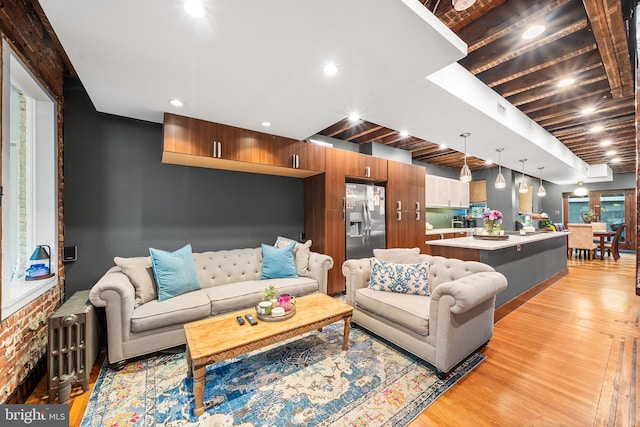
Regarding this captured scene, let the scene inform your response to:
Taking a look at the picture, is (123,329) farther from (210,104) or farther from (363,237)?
(363,237)

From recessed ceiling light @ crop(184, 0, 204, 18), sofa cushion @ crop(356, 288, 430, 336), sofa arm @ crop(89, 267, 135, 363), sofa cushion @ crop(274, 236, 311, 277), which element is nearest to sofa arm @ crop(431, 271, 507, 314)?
sofa cushion @ crop(356, 288, 430, 336)

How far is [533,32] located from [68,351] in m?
4.29

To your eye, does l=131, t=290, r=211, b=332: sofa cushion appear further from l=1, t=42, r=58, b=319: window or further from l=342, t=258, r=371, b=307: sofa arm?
l=342, t=258, r=371, b=307: sofa arm

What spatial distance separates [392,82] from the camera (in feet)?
7.07

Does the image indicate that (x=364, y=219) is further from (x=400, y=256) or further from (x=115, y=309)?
(x=115, y=309)

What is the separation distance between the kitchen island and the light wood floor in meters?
0.27

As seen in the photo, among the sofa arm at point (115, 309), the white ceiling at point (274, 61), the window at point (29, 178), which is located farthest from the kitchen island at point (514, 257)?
the window at point (29, 178)

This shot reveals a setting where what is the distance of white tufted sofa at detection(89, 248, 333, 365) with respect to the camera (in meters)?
2.01

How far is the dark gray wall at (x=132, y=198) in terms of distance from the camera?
2617 mm

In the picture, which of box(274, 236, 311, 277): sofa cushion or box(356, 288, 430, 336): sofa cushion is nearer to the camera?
box(356, 288, 430, 336): sofa cushion

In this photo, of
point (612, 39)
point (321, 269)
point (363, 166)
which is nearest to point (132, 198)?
point (321, 269)

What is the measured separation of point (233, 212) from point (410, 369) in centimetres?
284

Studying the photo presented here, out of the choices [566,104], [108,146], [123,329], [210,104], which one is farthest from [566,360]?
[108,146]

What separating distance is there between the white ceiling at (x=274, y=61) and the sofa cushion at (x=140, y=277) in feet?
5.30
